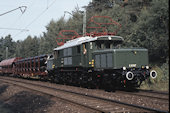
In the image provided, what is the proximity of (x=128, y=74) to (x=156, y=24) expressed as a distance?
15270 millimetres

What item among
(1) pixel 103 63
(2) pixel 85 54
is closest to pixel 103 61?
(1) pixel 103 63

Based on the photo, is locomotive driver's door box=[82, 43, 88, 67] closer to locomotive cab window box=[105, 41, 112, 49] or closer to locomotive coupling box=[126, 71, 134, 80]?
locomotive cab window box=[105, 41, 112, 49]

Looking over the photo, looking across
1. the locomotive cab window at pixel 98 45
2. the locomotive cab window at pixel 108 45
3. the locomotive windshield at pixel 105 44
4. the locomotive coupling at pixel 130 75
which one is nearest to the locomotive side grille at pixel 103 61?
the locomotive cab window at pixel 98 45

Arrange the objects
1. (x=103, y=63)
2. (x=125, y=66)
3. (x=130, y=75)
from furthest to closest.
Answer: (x=103, y=63)
(x=125, y=66)
(x=130, y=75)

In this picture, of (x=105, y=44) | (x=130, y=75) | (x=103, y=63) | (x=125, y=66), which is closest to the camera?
(x=130, y=75)

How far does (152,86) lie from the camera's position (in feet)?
51.6

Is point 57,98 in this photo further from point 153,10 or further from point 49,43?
point 49,43

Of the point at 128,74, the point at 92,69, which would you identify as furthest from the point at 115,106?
the point at 92,69

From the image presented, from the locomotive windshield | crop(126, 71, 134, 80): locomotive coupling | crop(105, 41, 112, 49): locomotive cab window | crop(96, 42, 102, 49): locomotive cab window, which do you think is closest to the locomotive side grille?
crop(96, 42, 102, 49): locomotive cab window

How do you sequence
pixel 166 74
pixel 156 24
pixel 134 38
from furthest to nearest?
pixel 134 38 < pixel 156 24 < pixel 166 74

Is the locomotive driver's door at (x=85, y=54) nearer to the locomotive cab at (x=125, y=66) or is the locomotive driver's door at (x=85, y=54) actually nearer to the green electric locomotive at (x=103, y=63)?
the green electric locomotive at (x=103, y=63)

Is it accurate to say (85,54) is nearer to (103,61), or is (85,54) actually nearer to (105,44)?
(105,44)

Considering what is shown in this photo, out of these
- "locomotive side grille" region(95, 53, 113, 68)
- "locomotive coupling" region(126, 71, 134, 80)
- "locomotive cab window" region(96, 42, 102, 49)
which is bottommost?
"locomotive coupling" region(126, 71, 134, 80)

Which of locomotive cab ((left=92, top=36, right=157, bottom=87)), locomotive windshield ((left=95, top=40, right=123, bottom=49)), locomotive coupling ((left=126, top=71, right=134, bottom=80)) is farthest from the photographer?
locomotive windshield ((left=95, top=40, right=123, bottom=49))
